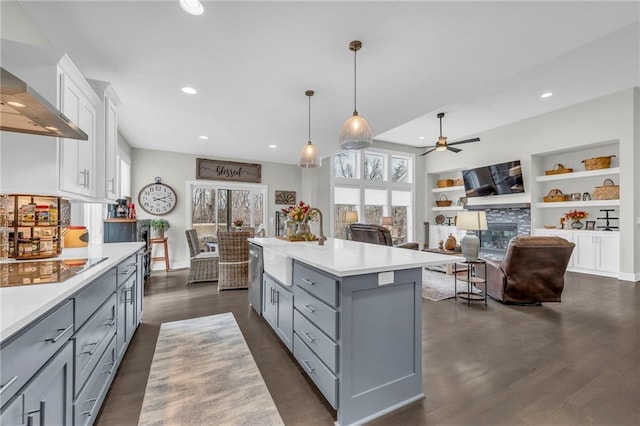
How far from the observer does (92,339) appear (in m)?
1.46

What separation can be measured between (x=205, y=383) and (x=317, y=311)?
1033mm

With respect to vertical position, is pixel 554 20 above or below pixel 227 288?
above

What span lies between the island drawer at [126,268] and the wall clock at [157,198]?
3.95m

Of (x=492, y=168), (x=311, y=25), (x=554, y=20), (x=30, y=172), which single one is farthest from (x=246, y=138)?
(x=492, y=168)

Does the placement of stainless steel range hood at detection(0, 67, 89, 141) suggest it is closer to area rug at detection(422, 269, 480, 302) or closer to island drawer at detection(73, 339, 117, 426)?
island drawer at detection(73, 339, 117, 426)

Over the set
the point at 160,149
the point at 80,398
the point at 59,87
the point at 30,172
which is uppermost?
the point at 160,149

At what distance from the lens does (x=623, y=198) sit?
191 inches

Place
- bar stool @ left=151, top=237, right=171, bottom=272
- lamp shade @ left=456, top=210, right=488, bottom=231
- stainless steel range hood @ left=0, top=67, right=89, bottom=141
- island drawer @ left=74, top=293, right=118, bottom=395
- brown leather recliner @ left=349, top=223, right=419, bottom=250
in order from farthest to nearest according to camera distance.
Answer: bar stool @ left=151, top=237, right=171, bottom=272
brown leather recliner @ left=349, top=223, right=419, bottom=250
lamp shade @ left=456, top=210, right=488, bottom=231
island drawer @ left=74, top=293, right=118, bottom=395
stainless steel range hood @ left=0, top=67, right=89, bottom=141

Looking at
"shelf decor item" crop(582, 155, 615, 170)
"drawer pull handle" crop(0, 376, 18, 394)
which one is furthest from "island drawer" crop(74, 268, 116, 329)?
"shelf decor item" crop(582, 155, 615, 170)

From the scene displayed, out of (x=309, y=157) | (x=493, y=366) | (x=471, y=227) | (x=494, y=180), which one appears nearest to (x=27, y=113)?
(x=309, y=157)

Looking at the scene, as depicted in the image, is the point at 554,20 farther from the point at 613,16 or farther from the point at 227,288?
the point at 227,288

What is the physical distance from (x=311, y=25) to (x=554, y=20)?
193 centimetres

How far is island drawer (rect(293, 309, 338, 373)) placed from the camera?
1.58 m

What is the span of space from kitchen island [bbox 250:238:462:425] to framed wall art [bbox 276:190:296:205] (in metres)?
5.64
